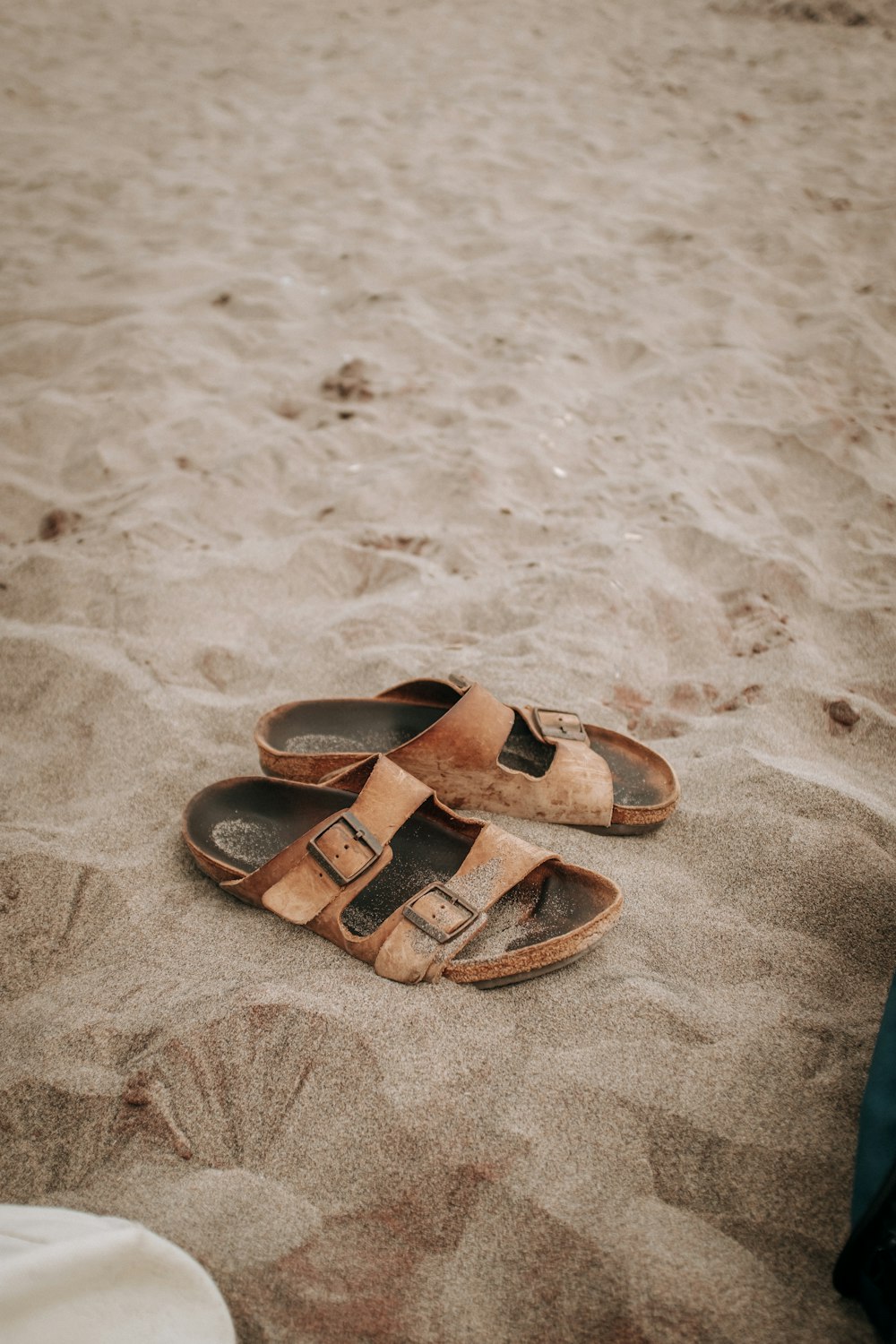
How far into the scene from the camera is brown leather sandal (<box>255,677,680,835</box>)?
1.52 meters

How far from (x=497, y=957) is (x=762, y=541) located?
1787mm

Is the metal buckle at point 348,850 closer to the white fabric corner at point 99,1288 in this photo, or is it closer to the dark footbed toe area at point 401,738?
the dark footbed toe area at point 401,738

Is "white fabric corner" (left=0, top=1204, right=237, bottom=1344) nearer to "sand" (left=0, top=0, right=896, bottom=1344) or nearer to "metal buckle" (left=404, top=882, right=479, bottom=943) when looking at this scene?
"sand" (left=0, top=0, right=896, bottom=1344)

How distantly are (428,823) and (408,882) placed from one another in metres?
0.13

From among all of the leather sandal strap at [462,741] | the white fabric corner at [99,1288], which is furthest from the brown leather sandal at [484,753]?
the white fabric corner at [99,1288]

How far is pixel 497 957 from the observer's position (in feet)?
3.92

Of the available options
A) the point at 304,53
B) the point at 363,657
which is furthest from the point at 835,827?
the point at 304,53

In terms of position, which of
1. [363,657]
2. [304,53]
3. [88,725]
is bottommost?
[88,725]

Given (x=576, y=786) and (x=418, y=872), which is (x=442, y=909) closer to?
(x=418, y=872)

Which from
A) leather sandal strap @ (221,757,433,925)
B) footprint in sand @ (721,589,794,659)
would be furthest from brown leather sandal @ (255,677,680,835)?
footprint in sand @ (721,589,794,659)

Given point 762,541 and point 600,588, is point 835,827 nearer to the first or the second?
point 600,588

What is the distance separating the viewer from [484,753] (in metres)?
1.53

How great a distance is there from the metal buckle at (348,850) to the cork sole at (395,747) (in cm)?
24

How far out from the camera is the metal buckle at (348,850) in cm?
127
